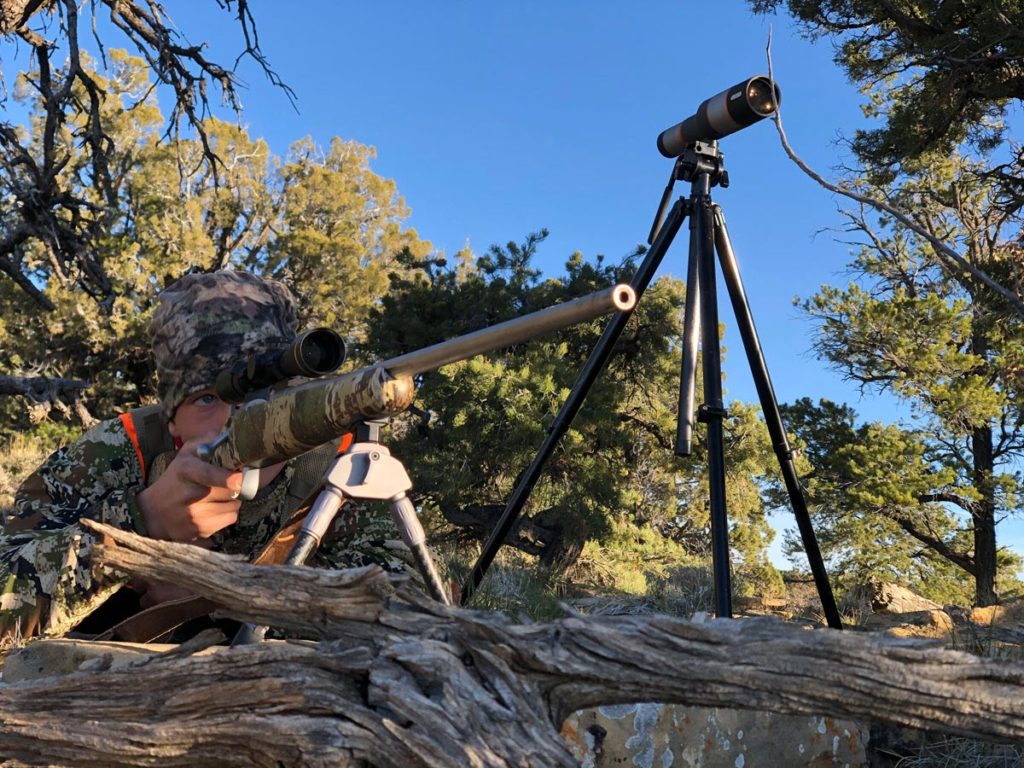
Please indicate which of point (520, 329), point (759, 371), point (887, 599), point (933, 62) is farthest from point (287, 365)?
point (933, 62)

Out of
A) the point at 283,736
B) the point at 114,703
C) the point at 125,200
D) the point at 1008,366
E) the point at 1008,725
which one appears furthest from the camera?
the point at 125,200

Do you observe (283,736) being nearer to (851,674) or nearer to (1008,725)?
(851,674)

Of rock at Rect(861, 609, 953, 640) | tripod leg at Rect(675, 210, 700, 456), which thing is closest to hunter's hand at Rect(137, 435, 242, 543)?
tripod leg at Rect(675, 210, 700, 456)

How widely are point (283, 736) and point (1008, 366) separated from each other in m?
12.5

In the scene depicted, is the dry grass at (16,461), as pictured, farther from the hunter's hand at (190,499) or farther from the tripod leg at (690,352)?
the tripod leg at (690,352)

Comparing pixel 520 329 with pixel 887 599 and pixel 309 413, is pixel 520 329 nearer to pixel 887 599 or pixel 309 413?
pixel 309 413

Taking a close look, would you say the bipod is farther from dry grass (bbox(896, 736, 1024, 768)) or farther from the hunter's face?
dry grass (bbox(896, 736, 1024, 768))

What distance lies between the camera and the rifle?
1.60 metres

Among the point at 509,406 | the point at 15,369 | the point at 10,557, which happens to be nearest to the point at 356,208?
the point at 15,369

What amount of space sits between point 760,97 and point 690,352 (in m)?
0.87

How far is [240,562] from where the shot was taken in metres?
1.50

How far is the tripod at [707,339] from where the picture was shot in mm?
2652

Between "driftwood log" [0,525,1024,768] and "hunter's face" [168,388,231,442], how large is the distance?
73 cm

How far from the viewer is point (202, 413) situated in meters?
2.24
